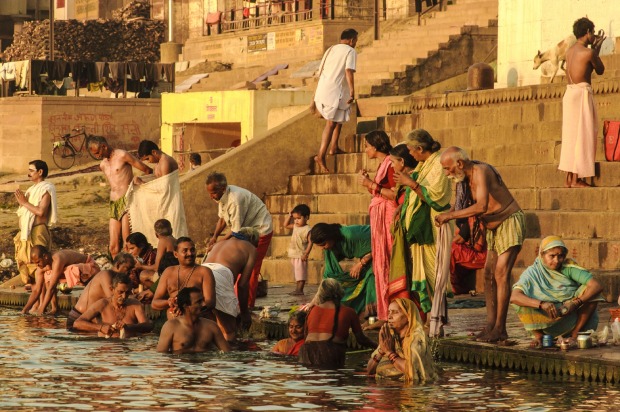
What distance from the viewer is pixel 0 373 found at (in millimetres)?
11469

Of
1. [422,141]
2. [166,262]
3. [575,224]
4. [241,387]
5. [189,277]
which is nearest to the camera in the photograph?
[241,387]

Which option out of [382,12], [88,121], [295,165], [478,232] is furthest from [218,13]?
[478,232]

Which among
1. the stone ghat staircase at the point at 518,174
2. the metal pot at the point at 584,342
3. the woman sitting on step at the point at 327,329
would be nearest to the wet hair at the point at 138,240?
the stone ghat staircase at the point at 518,174

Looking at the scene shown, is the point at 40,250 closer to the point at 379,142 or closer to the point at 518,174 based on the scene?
the point at 379,142

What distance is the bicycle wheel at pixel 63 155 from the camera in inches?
1238

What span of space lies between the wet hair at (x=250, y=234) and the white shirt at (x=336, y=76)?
495 cm

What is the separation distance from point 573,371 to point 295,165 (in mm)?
9104

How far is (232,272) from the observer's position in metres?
13.5

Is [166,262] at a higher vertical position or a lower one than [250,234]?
lower

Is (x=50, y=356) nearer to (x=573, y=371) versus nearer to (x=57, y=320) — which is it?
(x=57, y=320)

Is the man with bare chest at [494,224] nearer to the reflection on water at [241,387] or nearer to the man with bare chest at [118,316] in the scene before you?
the reflection on water at [241,387]

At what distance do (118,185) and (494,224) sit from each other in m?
6.22

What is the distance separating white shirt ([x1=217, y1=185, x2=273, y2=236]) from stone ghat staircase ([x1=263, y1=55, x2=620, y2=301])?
86.3 inches

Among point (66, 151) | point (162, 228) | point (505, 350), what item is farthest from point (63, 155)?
point (505, 350)
